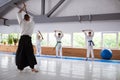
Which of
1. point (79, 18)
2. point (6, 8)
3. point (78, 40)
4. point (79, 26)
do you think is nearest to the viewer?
point (79, 18)

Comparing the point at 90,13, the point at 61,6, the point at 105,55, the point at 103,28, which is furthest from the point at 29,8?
the point at 105,55

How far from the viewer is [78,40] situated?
1019cm

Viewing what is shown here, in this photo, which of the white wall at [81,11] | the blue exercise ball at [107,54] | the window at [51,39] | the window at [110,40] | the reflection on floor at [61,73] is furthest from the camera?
the window at [51,39]

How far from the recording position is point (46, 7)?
1134 cm

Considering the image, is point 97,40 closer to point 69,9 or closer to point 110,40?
point 110,40

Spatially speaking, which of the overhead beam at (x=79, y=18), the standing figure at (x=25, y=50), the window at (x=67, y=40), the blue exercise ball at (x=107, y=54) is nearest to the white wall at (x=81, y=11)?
the overhead beam at (x=79, y=18)

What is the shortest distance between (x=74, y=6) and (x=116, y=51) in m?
3.80

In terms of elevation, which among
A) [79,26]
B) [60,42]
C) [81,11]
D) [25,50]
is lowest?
[25,50]

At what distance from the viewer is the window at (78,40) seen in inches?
396

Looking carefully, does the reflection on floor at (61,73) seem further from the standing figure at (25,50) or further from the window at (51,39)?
the window at (51,39)

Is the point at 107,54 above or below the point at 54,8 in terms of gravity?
below

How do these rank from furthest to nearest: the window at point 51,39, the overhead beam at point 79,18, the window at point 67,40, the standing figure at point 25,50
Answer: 1. the window at point 51,39
2. the window at point 67,40
3. the overhead beam at point 79,18
4. the standing figure at point 25,50

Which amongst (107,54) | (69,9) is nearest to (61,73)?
(107,54)

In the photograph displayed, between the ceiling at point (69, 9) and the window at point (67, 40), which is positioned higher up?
the ceiling at point (69, 9)
